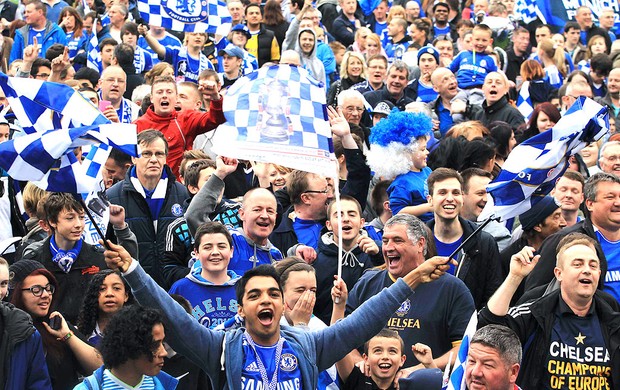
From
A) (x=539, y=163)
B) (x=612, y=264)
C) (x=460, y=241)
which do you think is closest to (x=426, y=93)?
(x=460, y=241)

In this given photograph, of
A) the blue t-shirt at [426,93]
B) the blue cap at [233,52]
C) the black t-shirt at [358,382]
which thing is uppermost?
the blue cap at [233,52]

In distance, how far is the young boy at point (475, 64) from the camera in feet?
52.3

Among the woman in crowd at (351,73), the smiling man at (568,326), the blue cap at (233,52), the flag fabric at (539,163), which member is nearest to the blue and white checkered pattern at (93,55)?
the blue cap at (233,52)

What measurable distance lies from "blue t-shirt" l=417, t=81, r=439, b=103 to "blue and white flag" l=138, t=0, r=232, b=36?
2400 mm

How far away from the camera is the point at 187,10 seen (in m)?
14.6

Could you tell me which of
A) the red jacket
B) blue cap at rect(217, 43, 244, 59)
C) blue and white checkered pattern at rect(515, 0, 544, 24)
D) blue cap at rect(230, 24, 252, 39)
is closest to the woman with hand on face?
the red jacket

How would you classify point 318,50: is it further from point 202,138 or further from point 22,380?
point 22,380

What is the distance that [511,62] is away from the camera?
61.6 ft

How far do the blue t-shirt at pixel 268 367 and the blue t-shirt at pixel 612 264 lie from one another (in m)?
2.77

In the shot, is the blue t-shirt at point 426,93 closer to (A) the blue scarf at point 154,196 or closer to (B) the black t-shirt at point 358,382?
(A) the blue scarf at point 154,196

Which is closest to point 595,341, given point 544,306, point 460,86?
point 544,306

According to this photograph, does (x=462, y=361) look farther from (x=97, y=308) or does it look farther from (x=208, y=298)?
(x=97, y=308)

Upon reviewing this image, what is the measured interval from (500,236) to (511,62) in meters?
9.09

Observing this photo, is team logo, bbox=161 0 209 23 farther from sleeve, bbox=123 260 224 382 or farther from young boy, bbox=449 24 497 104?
sleeve, bbox=123 260 224 382
